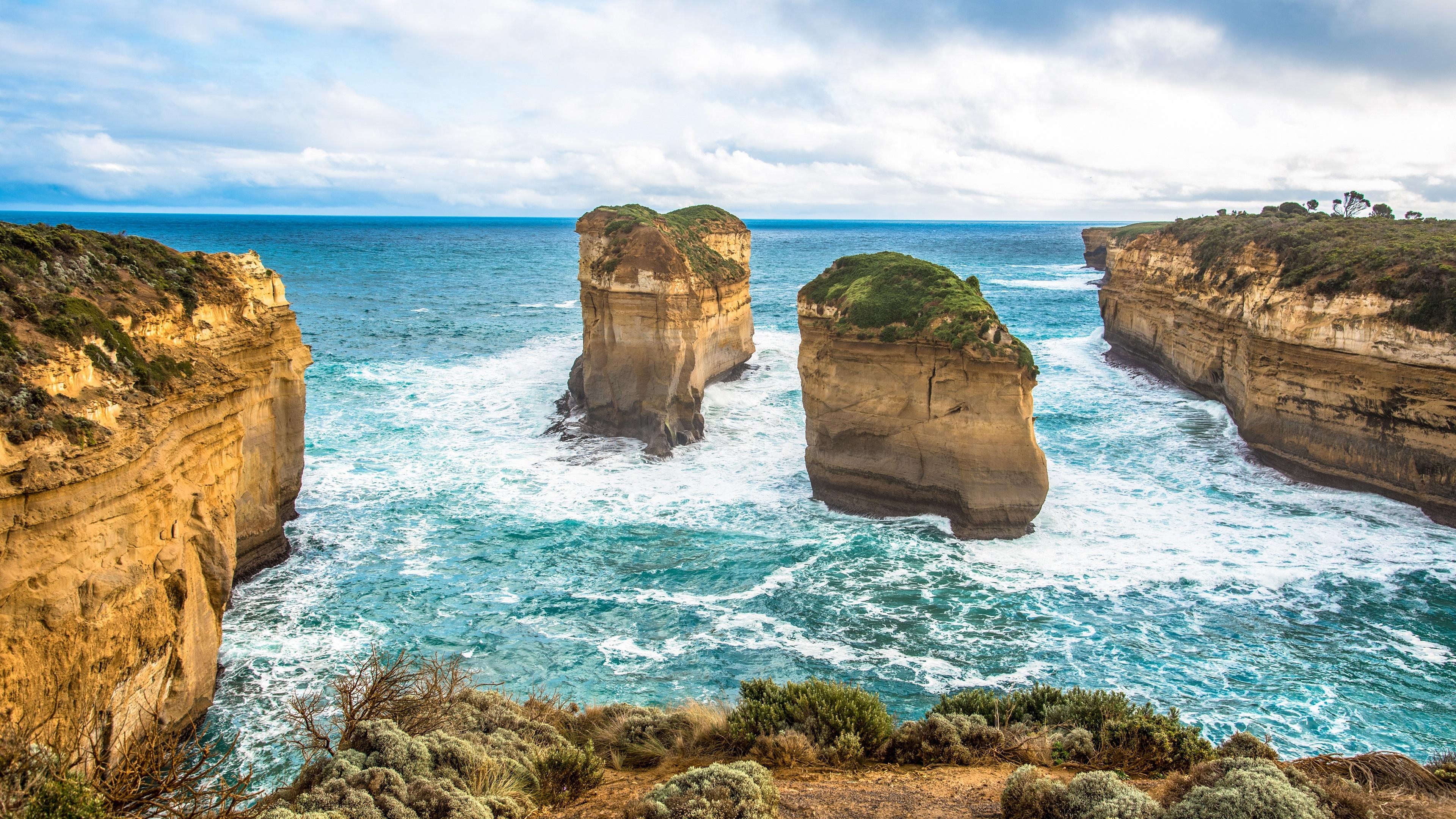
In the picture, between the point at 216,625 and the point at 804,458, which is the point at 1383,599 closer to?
the point at 804,458

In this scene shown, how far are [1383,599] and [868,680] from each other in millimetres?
11139

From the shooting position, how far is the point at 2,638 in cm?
832

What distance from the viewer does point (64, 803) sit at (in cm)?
589

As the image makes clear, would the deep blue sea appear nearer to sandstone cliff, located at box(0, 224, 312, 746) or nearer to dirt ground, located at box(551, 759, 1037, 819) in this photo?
sandstone cliff, located at box(0, 224, 312, 746)

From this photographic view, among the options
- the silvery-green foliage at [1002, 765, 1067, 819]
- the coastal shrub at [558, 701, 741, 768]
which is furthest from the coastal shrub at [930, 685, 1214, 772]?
the coastal shrub at [558, 701, 741, 768]

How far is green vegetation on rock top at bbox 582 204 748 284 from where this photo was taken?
2806cm

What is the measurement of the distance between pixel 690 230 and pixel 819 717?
28717mm

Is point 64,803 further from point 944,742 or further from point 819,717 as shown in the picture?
point 944,742

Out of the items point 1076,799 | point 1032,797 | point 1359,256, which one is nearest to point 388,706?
point 1032,797

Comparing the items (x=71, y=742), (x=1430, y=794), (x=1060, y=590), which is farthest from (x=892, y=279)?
(x=71, y=742)

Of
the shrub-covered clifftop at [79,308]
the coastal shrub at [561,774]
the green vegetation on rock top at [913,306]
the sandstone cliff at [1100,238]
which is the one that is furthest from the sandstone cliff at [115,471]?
A: the sandstone cliff at [1100,238]

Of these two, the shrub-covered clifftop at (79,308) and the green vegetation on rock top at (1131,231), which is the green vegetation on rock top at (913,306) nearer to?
the shrub-covered clifftop at (79,308)

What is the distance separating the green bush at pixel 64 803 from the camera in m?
5.83

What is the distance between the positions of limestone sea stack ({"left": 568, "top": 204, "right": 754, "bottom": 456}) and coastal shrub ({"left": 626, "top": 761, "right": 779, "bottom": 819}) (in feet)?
59.1
